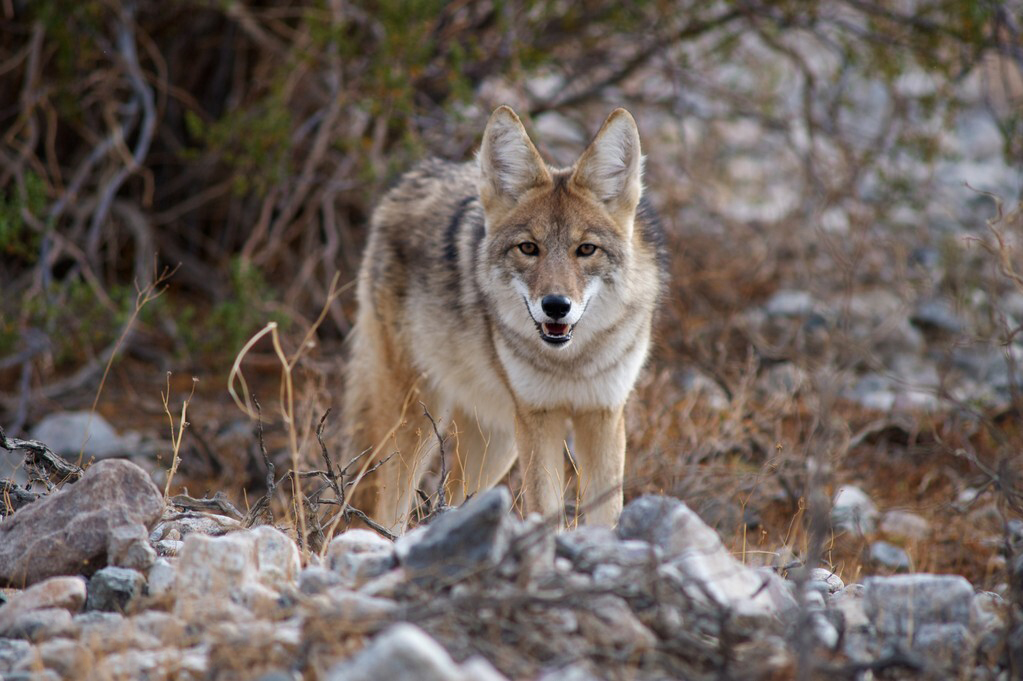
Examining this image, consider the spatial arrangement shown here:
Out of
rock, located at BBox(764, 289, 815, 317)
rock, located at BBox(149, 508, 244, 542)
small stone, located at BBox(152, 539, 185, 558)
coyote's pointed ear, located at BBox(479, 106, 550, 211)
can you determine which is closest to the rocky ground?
small stone, located at BBox(152, 539, 185, 558)

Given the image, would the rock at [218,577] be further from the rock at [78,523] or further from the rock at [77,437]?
the rock at [77,437]

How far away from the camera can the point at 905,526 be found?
6699 mm

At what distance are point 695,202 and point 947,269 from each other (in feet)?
8.73

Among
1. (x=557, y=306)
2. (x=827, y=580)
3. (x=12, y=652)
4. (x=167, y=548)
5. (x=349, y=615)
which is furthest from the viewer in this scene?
(x=557, y=306)

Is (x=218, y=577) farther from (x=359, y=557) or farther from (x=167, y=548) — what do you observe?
(x=167, y=548)

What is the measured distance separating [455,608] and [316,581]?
0.56 metres

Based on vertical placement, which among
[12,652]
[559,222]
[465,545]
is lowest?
[12,652]

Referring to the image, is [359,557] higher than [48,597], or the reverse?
[359,557]

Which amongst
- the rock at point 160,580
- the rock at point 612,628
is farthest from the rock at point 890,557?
the rock at point 160,580

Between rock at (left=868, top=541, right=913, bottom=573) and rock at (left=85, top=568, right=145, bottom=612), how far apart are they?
411 cm

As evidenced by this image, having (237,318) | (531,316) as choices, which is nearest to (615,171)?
(531,316)

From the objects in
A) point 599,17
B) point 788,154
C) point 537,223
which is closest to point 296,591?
point 537,223

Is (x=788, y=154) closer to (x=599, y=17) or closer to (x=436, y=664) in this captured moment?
(x=599, y=17)

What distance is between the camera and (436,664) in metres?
2.23
